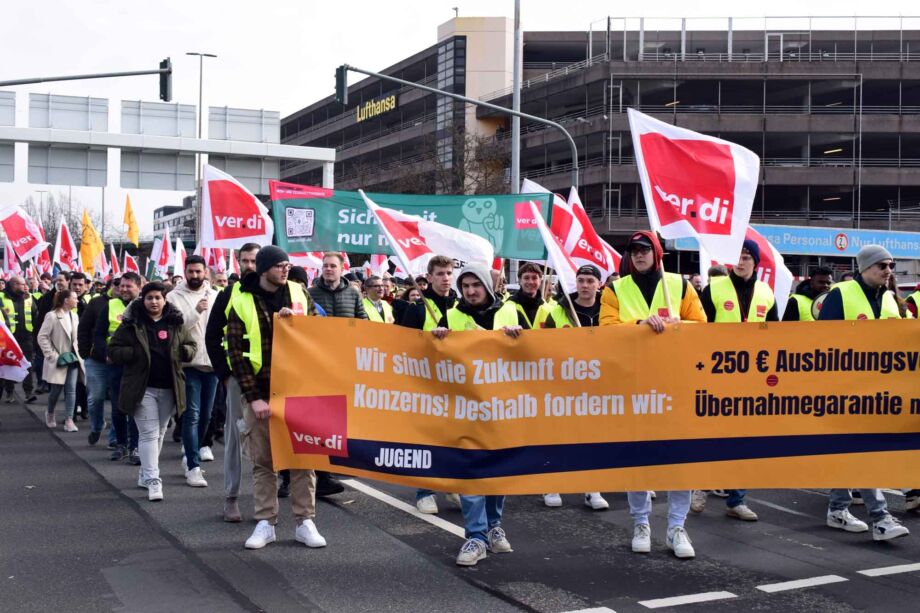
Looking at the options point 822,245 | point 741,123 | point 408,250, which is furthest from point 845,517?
point 741,123

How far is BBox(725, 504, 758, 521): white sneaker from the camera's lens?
785 cm

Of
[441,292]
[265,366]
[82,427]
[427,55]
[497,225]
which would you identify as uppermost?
[427,55]

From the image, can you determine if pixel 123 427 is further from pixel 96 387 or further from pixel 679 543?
pixel 679 543

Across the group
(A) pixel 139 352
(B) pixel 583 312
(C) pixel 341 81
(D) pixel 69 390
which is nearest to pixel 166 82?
(C) pixel 341 81

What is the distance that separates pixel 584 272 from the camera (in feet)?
27.6

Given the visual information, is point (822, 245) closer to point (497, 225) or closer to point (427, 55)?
point (497, 225)

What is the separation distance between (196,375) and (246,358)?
3.10m

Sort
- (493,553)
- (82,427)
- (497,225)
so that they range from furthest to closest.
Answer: (82,427)
(497,225)
(493,553)

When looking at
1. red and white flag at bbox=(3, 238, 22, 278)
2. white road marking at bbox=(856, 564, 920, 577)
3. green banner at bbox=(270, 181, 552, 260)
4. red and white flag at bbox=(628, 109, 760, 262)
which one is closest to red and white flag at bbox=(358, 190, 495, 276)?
red and white flag at bbox=(628, 109, 760, 262)

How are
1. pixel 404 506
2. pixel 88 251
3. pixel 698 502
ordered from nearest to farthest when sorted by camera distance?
pixel 698 502 → pixel 404 506 → pixel 88 251

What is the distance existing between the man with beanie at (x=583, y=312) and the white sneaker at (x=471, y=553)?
181 centimetres

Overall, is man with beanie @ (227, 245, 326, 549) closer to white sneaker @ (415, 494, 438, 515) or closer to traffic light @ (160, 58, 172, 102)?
white sneaker @ (415, 494, 438, 515)

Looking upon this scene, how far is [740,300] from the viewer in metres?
7.99

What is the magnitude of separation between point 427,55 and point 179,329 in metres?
62.3
